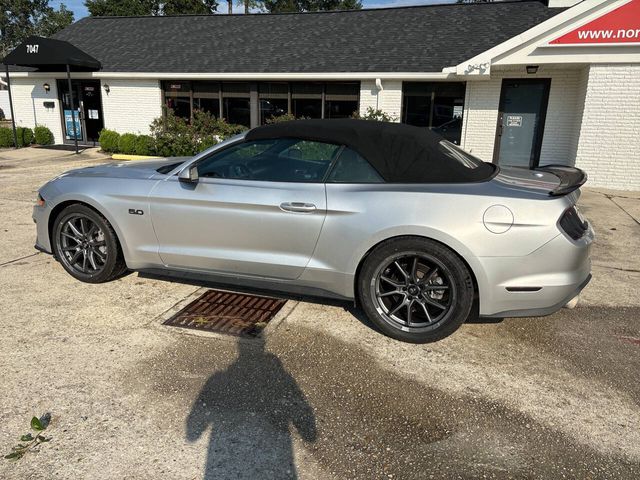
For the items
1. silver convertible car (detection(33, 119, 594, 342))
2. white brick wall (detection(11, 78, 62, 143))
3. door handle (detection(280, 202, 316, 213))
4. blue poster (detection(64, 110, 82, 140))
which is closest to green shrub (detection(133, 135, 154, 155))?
blue poster (detection(64, 110, 82, 140))

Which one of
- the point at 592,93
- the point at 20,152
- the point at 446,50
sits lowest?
the point at 20,152

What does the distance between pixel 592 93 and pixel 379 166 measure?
9.64m

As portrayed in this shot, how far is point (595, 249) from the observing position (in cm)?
625

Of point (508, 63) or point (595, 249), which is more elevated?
point (508, 63)

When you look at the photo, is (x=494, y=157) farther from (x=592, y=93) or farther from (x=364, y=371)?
(x=364, y=371)

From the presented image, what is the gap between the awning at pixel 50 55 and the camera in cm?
1578

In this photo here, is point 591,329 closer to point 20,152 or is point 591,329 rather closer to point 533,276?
point 533,276

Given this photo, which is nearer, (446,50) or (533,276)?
(533,276)

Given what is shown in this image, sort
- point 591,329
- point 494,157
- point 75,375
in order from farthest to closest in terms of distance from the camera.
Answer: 1. point 494,157
2. point 591,329
3. point 75,375

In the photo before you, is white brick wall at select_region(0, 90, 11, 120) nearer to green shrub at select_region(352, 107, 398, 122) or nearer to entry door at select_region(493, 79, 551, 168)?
green shrub at select_region(352, 107, 398, 122)

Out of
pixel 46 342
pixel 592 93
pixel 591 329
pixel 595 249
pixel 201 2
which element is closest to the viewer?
pixel 46 342

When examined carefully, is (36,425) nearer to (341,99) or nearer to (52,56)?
(341,99)

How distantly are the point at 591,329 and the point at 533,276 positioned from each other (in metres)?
1.09

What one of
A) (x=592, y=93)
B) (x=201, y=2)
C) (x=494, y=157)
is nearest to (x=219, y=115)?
(x=494, y=157)
